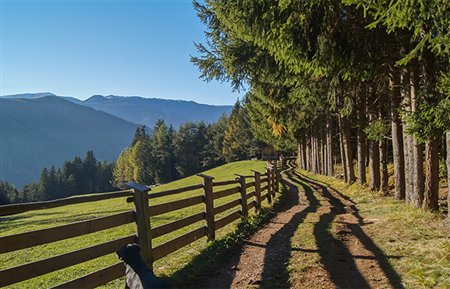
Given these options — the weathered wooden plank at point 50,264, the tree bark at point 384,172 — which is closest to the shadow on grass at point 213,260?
the weathered wooden plank at point 50,264

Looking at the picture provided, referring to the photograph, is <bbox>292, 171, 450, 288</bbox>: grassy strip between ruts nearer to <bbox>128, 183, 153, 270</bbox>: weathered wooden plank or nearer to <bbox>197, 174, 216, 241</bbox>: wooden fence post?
<bbox>197, 174, 216, 241</bbox>: wooden fence post

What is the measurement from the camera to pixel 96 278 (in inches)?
195

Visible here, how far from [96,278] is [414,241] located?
530 centimetres

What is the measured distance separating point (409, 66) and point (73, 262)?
355 inches

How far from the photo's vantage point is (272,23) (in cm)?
800

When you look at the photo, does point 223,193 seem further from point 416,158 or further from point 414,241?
point 416,158

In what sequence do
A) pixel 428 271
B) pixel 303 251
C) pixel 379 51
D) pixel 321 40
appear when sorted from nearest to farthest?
pixel 428 271
pixel 303 251
pixel 321 40
pixel 379 51

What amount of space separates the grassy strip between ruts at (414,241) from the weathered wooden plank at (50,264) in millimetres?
3960

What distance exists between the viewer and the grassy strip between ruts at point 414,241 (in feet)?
16.7

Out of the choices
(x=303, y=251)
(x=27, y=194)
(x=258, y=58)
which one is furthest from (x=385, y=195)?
(x=27, y=194)

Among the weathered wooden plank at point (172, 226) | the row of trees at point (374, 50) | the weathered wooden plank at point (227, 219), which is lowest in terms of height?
the weathered wooden plank at point (227, 219)

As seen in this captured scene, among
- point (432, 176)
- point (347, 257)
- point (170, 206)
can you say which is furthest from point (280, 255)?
point (432, 176)

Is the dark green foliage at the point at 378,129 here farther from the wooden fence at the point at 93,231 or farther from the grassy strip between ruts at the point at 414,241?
the wooden fence at the point at 93,231

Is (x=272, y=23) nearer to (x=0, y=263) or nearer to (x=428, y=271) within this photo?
(x=428, y=271)
